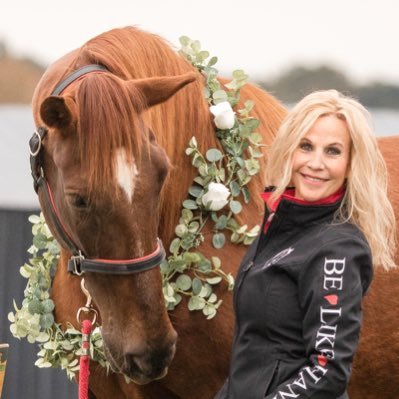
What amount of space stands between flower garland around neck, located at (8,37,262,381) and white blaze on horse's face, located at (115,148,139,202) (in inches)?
21.7

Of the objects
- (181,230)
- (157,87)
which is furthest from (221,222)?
(157,87)

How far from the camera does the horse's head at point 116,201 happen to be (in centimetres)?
254

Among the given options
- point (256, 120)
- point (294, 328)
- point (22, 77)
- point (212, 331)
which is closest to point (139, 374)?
point (212, 331)

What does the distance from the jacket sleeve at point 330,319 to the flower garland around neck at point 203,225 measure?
3.37 ft

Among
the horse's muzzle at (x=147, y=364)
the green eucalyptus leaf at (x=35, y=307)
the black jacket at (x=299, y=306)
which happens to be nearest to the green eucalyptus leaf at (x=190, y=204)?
the horse's muzzle at (x=147, y=364)

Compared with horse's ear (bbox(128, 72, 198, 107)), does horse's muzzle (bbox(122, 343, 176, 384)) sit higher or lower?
lower

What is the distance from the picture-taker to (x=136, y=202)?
2.56 metres

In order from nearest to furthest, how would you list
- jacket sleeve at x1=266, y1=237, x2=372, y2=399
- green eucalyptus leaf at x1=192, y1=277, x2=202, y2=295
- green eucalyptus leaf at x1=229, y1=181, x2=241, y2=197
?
1. jacket sleeve at x1=266, y1=237, x2=372, y2=399
2. green eucalyptus leaf at x1=192, y1=277, x2=202, y2=295
3. green eucalyptus leaf at x1=229, y1=181, x2=241, y2=197

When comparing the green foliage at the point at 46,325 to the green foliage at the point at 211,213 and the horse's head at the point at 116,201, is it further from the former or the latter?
the horse's head at the point at 116,201

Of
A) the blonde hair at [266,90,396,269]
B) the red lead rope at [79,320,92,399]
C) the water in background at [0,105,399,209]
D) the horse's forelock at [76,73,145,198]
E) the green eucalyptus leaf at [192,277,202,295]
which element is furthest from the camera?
the water in background at [0,105,399,209]

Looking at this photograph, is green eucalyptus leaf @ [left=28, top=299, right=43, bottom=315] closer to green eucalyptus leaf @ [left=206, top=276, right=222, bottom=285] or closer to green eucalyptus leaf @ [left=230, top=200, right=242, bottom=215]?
green eucalyptus leaf @ [left=206, top=276, right=222, bottom=285]

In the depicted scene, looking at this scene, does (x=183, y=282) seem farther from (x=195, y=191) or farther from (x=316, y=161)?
(x=316, y=161)

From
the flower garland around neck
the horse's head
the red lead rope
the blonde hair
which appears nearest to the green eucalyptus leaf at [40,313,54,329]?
the flower garland around neck

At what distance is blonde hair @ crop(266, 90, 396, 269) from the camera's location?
217 cm
